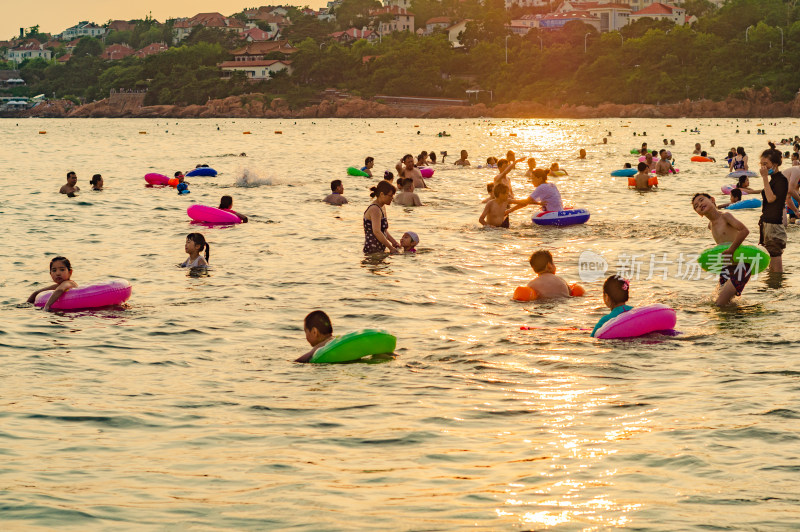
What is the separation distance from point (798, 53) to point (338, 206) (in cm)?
10995

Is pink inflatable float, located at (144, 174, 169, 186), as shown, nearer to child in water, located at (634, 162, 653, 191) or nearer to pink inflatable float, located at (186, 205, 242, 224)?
pink inflatable float, located at (186, 205, 242, 224)

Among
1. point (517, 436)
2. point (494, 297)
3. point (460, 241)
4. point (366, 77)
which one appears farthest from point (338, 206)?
point (366, 77)

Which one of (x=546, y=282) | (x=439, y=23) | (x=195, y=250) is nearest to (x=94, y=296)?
(x=195, y=250)

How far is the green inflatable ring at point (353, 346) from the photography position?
8922 millimetres

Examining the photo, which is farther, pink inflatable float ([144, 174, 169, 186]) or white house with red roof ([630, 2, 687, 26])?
white house with red roof ([630, 2, 687, 26])

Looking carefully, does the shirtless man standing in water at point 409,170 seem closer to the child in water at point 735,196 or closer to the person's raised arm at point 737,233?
the child in water at point 735,196

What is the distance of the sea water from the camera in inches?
218

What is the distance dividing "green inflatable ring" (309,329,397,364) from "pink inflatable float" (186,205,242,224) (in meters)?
12.0

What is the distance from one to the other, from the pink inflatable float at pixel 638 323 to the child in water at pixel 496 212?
9.40m

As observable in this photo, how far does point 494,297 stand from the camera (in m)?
12.7

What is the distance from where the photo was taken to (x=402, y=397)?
7.99 m

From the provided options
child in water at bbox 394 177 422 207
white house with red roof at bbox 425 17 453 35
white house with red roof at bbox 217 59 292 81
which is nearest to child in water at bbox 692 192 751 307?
child in water at bbox 394 177 422 207

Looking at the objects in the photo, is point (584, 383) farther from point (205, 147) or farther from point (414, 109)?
point (414, 109)

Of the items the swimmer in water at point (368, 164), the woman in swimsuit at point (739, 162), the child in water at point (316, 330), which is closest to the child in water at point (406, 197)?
the swimmer in water at point (368, 164)
